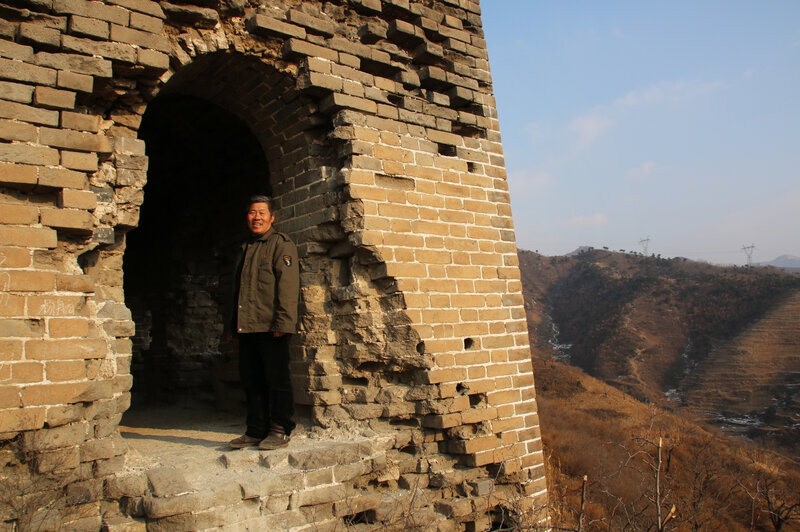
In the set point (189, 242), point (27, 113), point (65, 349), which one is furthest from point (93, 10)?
point (189, 242)

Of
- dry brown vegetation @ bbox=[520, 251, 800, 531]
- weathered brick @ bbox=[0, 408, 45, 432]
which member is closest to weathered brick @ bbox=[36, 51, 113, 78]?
weathered brick @ bbox=[0, 408, 45, 432]

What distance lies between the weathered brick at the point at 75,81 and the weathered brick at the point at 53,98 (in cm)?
3

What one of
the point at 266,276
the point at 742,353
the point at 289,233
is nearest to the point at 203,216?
the point at 289,233

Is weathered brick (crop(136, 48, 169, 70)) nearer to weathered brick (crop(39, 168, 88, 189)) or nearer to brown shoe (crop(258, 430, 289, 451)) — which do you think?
weathered brick (crop(39, 168, 88, 189))

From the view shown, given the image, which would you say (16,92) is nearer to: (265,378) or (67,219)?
(67,219)

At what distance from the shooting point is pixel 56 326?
2693 millimetres

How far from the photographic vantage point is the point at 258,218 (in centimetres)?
359

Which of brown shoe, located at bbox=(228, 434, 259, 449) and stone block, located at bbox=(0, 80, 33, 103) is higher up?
stone block, located at bbox=(0, 80, 33, 103)

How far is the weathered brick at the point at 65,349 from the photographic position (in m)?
2.61

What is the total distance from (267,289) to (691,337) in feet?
73.9

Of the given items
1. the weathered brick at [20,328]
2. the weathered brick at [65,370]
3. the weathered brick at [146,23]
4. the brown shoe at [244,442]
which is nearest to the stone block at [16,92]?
the weathered brick at [146,23]

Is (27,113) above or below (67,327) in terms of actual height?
above

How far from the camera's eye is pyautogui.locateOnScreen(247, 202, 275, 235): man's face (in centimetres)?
359

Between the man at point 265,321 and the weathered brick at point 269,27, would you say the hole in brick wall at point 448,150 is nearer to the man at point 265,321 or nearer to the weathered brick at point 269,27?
the weathered brick at point 269,27
